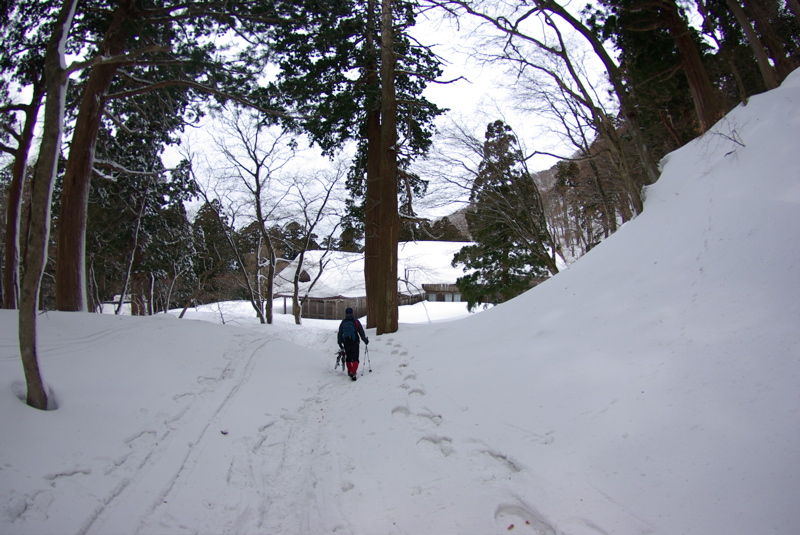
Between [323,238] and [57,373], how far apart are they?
1669 centimetres

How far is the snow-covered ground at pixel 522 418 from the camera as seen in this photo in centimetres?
251

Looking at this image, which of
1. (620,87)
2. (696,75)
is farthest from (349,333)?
(696,75)

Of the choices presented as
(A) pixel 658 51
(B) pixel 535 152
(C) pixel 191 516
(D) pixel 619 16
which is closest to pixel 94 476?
(C) pixel 191 516

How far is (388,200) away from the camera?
9.84 meters

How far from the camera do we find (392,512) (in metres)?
2.76

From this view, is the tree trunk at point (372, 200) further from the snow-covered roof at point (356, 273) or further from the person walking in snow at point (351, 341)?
the snow-covered roof at point (356, 273)

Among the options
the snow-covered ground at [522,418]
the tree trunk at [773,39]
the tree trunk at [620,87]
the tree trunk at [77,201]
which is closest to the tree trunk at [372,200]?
the tree trunk at [620,87]

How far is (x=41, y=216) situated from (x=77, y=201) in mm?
6175

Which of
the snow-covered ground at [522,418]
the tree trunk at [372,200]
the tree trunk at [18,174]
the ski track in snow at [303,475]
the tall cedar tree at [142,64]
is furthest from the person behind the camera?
the tree trunk at [372,200]

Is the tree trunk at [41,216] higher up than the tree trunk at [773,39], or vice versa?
the tree trunk at [773,39]

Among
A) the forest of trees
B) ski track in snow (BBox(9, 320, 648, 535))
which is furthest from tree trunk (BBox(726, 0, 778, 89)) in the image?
ski track in snow (BBox(9, 320, 648, 535))

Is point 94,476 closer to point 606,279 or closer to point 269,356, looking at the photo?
point 269,356

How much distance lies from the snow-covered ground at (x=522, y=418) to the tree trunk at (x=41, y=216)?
0.33 meters

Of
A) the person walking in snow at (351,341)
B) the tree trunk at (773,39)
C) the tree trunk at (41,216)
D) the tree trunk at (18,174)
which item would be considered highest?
the tree trunk at (773,39)
